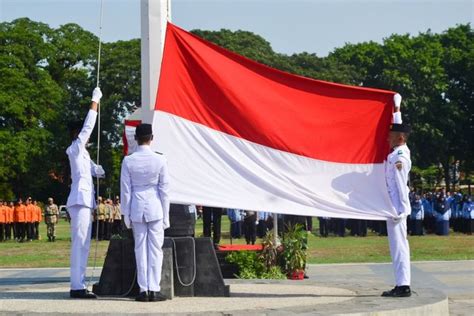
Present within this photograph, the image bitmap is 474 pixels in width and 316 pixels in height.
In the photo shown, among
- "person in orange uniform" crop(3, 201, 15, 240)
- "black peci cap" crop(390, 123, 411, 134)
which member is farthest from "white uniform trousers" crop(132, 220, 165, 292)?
"person in orange uniform" crop(3, 201, 15, 240)

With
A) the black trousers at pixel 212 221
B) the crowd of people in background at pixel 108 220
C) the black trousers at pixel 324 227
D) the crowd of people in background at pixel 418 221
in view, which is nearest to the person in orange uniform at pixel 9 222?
the crowd of people in background at pixel 108 220

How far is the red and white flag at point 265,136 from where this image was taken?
1172 cm

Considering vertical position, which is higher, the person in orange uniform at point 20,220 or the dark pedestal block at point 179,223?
the person in orange uniform at point 20,220

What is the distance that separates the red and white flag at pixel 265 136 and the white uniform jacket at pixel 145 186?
0.48m

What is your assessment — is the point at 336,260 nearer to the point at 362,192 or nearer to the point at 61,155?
the point at 362,192

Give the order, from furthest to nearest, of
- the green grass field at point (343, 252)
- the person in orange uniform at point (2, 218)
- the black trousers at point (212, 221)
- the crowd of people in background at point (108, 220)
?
the person in orange uniform at point (2, 218) → the crowd of people in background at point (108, 220) → the green grass field at point (343, 252) → the black trousers at point (212, 221)

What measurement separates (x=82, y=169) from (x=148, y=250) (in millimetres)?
1438

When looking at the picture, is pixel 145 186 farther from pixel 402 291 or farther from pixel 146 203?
pixel 402 291

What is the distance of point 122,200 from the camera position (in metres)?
11.0

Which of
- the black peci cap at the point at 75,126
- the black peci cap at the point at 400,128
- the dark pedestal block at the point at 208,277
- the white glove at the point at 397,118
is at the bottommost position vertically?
the dark pedestal block at the point at 208,277

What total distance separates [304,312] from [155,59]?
4.00m

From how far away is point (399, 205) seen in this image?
11695 mm

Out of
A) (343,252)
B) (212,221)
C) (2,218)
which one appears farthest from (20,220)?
(212,221)

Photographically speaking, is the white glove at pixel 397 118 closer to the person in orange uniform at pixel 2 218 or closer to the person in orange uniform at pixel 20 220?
the person in orange uniform at pixel 20 220
